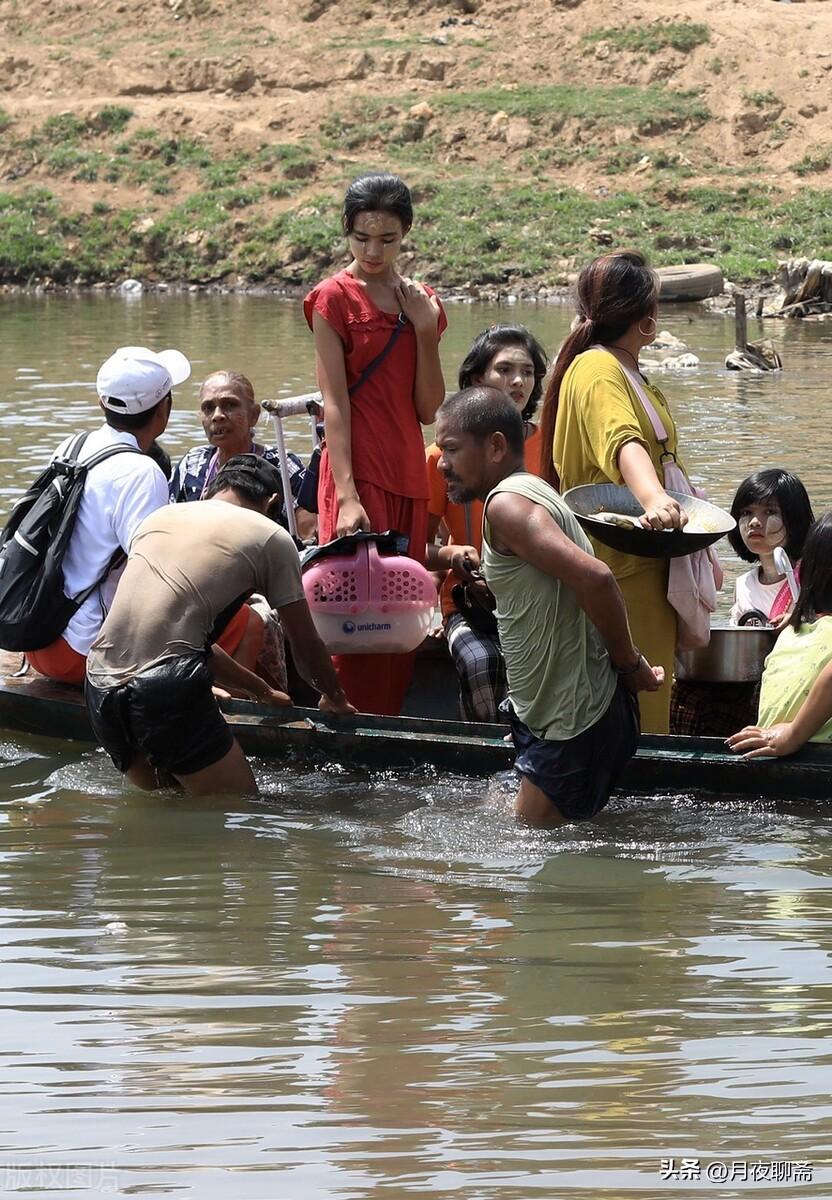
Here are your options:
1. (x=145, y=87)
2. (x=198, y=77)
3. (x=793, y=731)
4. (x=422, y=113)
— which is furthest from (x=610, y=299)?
(x=145, y=87)

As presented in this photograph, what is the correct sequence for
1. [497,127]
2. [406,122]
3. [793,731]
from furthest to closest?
[406,122]
[497,127]
[793,731]

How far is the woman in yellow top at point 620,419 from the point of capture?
5.19 m

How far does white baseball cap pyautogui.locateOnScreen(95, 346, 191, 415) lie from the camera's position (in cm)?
602

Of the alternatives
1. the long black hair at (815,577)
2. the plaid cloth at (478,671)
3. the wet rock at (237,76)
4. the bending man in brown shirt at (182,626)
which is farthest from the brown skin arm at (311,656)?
the wet rock at (237,76)

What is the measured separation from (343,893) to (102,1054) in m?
1.35

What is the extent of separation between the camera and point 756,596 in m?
6.89

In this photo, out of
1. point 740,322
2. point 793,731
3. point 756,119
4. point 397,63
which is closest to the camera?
point 793,731

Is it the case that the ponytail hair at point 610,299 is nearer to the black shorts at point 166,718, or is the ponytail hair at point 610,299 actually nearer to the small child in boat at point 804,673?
the small child in boat at point 804,673

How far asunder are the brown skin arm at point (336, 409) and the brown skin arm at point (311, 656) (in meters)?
0.53

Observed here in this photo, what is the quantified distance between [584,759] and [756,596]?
7.02 ft

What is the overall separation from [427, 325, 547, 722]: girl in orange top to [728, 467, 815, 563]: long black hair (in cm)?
85

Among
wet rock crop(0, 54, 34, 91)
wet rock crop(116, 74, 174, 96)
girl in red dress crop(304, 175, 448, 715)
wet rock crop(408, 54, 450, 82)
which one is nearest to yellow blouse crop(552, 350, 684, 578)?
girl in red dress crop(304, 175, 448, 715)

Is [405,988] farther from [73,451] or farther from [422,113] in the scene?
[422,113]

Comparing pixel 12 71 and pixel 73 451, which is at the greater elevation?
pixel 12 71
